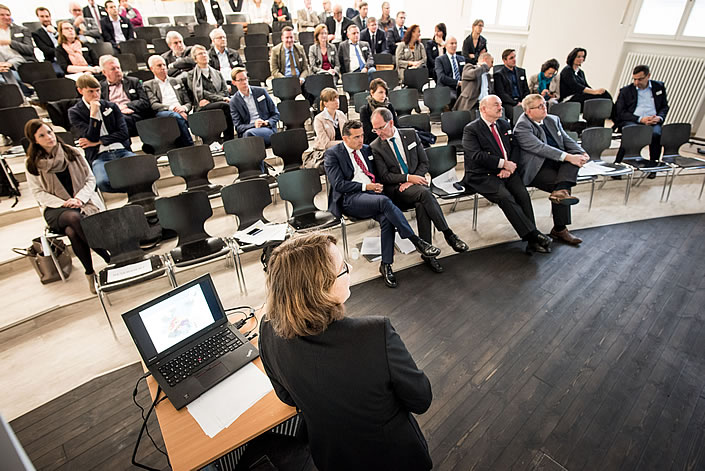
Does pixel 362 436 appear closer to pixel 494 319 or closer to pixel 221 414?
pixel 221 414

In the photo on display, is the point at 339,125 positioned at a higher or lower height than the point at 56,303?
higher

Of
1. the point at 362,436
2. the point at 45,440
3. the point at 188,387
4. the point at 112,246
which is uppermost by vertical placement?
the point at 362,436

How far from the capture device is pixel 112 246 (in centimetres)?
335

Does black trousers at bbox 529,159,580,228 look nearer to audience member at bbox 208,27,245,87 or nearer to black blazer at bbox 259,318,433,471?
black blazer at bbox 259,318,433,471

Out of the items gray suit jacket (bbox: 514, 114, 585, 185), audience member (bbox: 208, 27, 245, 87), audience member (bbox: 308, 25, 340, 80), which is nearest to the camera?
gray suit jacket (bbox: 514, 114, 585, 185)

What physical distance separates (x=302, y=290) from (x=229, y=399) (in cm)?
77

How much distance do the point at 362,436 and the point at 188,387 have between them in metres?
0.83

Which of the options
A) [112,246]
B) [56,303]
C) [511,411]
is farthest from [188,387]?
[56,303]

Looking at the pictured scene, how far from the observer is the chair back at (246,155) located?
14.2 ft

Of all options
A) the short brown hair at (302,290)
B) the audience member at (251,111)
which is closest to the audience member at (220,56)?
the audience member at (251,111)

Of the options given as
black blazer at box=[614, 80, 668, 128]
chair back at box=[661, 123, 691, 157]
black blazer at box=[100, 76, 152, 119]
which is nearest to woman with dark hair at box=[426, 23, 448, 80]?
black blazer at box=[614, 80, 668, 128]

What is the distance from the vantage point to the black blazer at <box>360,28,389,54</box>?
7.71 metres

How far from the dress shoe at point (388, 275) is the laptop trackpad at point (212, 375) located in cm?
202

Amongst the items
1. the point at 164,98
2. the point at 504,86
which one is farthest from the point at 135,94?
the point at 504,86
